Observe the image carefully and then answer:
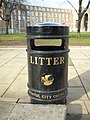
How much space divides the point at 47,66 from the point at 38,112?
0.74m

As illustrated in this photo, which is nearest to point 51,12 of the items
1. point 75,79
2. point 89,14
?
point 89,14

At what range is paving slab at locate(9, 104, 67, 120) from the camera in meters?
3.28

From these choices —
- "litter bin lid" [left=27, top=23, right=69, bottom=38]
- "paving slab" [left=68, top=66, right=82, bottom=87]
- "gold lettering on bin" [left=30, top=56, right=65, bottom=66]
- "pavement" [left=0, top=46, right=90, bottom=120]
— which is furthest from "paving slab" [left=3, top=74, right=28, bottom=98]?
"litter bin lid" [left=27, top=23, right=69, bottom=38]

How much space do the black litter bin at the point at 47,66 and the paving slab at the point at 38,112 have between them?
0.77 ft

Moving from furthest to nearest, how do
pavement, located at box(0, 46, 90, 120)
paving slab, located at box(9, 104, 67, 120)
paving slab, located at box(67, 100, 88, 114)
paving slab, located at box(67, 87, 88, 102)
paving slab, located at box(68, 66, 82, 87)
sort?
paving slab, located at box(68, 66, 82, 87)
paving slab, located at box(67, 87, 88, 102)
paving slab, located at box(67, 100, 88, 114)
pavement, located at box(0, 46, 90, 120)
paving slab, located at box(9, 104, 67, 120)

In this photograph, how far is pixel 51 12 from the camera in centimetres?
11519

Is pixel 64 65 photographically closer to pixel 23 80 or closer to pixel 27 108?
pixel 27 108

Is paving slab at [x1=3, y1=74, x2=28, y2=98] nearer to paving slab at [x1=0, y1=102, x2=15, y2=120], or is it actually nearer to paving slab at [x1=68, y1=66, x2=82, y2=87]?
paving slab at [x1=0, y1=102, x2=15, y2=120]

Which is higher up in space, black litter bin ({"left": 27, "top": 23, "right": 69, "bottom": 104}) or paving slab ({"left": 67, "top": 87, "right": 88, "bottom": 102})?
black litter bin ({"left": 27, "top": 23, "right": 69, "bottom": 104})

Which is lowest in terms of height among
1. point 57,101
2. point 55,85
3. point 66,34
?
point 57,101

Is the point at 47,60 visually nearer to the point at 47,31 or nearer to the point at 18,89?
the point at 47,31

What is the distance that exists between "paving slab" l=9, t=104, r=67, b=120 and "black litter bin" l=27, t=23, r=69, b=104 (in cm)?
23

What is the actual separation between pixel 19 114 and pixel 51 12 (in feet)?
376

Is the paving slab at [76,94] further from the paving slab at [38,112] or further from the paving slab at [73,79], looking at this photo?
the paving slab at [38,112]
